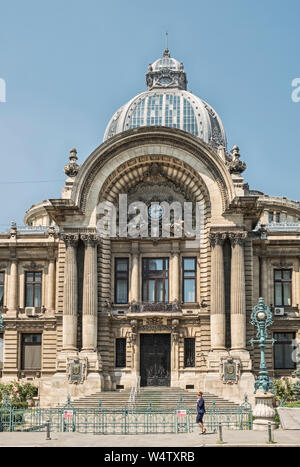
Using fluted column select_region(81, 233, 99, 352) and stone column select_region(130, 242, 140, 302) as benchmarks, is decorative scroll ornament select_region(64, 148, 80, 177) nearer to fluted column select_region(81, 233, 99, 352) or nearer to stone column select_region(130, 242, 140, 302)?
fluted column select_region(81, 233, 99, 352)

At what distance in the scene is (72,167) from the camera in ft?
147

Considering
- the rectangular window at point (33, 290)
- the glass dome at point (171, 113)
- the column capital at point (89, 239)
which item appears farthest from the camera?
the glass dome at point (171, 113)

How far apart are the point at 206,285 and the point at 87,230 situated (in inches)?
302

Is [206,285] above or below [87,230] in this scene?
below

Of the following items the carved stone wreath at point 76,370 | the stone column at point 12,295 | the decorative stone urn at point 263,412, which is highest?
the stone column at point 12,295

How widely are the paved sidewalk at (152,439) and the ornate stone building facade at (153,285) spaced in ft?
42.6

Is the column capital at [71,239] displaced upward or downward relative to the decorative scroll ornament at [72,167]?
→ downward

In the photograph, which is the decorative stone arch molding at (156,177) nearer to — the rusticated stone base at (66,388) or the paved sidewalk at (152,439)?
the rusticated stone base at (66,388)

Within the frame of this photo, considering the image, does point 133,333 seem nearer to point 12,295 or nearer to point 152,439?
point 12,295

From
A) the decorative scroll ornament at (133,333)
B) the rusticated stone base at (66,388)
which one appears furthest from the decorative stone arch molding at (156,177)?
the rusticated stone base at (66,388)

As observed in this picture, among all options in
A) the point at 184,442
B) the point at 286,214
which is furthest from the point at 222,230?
the point at 286,214

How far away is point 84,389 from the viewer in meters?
41.6

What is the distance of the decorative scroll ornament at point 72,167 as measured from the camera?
147 ft
